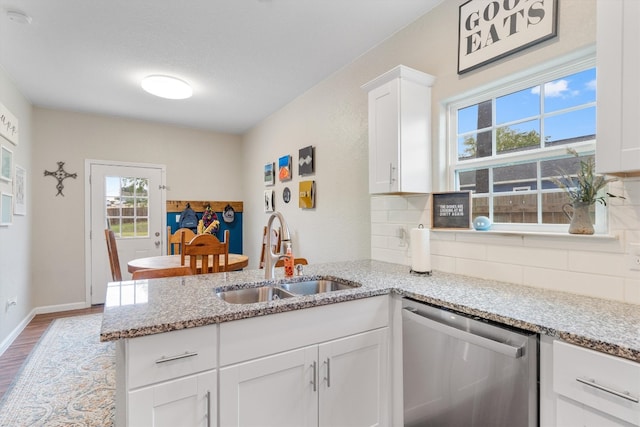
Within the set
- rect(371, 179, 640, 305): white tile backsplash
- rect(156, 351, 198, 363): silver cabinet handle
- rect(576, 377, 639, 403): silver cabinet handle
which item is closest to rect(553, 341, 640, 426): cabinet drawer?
rect(576, 377, 639, 403): silver cabinet handle

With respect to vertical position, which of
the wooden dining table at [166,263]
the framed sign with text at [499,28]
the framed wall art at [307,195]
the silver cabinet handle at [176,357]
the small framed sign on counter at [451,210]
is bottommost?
the silver cabinet handle at [176,357]

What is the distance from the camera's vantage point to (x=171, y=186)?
4.91 metres

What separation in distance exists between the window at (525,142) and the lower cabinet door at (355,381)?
1.02 m

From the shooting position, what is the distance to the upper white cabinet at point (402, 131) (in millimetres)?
2061

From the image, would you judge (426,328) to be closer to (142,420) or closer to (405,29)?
(142,420)

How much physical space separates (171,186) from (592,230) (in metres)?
4.86

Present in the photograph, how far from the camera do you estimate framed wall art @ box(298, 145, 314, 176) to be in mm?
3477

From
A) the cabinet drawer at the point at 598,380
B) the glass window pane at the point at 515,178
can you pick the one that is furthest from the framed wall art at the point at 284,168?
the cabinet drawer at the point at 598,380

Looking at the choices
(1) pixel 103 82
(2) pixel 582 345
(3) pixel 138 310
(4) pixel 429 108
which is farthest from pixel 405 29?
(1) pixel 103 82

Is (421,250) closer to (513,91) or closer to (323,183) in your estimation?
(513,91)

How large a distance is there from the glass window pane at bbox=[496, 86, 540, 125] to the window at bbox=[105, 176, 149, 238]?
176 inches

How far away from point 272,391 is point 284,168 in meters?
2.91

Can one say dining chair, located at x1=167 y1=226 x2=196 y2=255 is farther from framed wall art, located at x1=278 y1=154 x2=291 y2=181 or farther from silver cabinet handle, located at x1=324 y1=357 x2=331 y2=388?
silver cabinet handle, located at x1=324 y1=357 x2=331 y2=388

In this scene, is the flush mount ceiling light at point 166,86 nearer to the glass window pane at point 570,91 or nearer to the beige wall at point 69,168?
the beige wall at point 69,168
